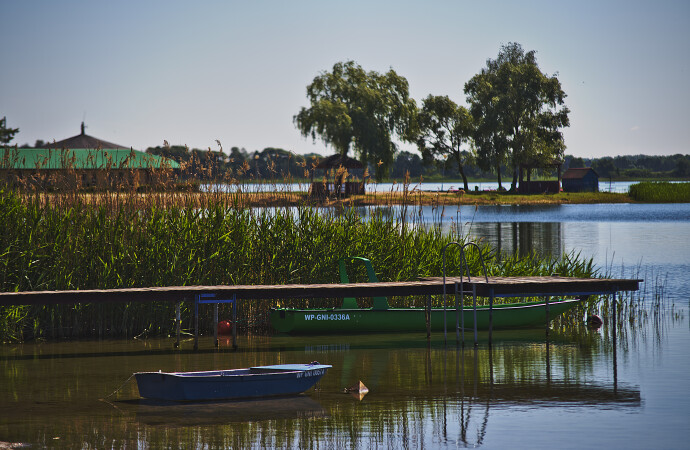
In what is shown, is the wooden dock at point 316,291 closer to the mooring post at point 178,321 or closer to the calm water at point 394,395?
the mooring post at point 178,321

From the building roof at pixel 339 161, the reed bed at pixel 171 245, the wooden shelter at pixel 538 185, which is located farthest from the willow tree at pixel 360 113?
the reed bed at pixel 171 245

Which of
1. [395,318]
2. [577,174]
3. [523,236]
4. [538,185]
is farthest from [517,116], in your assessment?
[395,318]

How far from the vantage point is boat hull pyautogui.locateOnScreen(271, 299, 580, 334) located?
1531cm

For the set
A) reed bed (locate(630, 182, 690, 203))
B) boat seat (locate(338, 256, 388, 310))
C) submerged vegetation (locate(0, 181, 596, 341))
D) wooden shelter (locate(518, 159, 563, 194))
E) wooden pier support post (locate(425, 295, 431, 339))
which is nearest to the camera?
submerged vegetation (locate(0, 181, 596, 341))

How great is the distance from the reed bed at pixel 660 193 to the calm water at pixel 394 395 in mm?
73359

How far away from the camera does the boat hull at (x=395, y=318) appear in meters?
15.3

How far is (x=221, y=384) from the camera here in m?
10.3

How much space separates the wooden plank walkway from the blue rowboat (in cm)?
319

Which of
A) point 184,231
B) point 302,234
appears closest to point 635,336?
point 302,234

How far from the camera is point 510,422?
945 cm

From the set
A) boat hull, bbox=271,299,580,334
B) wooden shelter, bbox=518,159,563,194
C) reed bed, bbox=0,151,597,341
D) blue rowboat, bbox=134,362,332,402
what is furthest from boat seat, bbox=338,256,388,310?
wooden shelter, bbox=518,159,563,194

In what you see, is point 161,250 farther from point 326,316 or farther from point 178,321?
point 326,316

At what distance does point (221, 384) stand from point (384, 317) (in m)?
5.84

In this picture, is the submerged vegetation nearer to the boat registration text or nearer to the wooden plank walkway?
the boat registration text
